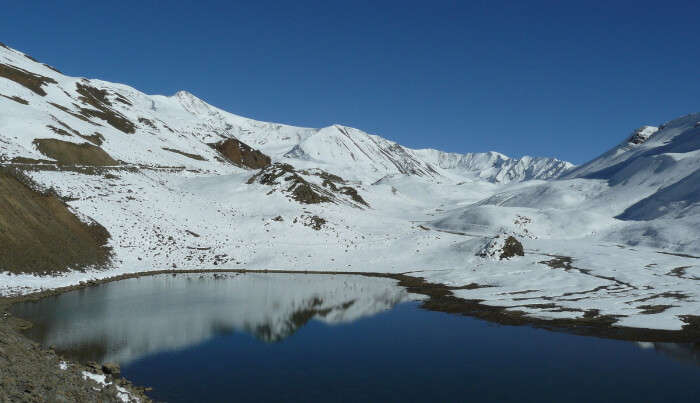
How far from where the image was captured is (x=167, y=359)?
24.9 m

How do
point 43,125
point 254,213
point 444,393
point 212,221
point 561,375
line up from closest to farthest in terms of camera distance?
point 444,393 → point 561,375 → point 212,221 → point 254,213 → point 43,125

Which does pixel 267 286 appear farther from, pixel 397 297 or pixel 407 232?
pixel 407 232

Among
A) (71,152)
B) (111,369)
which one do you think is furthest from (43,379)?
(71,152)

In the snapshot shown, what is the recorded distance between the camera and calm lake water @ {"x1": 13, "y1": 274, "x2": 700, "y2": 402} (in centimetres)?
2155

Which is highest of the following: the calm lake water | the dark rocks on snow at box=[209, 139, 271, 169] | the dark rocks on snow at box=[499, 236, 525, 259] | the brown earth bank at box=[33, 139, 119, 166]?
the dark rocks on snow at box=[209, 139, 271, 169]

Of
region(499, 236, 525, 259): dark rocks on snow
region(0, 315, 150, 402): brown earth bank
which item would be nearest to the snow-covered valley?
region(499, 236, 525, 259): dark rocks on snow

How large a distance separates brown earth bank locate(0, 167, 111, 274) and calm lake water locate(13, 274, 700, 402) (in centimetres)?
479

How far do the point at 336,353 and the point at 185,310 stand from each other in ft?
46.7

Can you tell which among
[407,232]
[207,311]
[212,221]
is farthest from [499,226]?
[207,311]

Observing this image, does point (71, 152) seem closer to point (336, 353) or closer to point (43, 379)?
point (336, 353)

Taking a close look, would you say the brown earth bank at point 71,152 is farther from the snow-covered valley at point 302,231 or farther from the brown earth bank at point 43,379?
the brown earth bank at point 43,379

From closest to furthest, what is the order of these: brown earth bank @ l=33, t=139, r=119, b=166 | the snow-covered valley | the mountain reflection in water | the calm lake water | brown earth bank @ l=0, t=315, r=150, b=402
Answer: brown earth bank @ l=0, t=315, r=150, b=402, the calm lake water, the mountain reflection in water, the snow-covered valley, brown earth bank @ l=33, t=139, r=119, b=166

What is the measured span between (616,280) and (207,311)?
128 ft

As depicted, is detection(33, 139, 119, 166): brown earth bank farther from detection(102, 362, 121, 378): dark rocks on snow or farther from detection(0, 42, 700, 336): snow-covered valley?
detection(102, 362, 121, 378): dark rocks on snow
